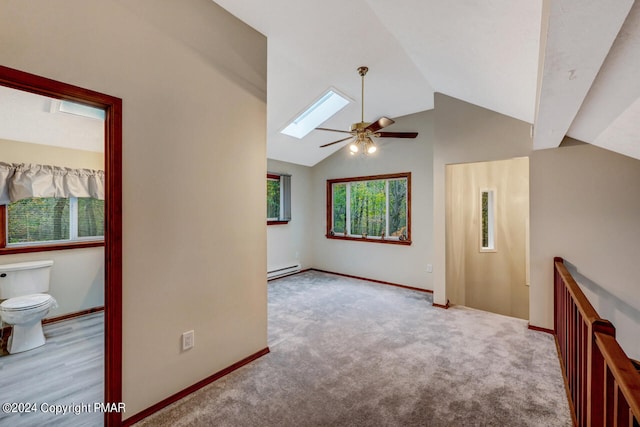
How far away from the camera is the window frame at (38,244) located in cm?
290

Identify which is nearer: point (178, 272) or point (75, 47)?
point (75, 47)

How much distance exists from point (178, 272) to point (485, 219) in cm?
481

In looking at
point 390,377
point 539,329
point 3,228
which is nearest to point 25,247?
point 3,228

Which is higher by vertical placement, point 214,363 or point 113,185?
point 113,185

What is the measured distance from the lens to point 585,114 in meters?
2.04

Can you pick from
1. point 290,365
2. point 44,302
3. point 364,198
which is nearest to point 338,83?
point 364,198

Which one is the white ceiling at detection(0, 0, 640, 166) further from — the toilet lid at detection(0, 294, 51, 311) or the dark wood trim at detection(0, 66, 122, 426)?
the toilet lid at detection(0, 294, 51, 311)

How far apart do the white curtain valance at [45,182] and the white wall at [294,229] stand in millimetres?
2511

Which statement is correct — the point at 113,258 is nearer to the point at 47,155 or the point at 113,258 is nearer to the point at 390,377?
the point at 390,377

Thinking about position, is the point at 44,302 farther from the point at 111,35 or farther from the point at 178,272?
the point at 111,35

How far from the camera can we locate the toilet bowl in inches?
97.4

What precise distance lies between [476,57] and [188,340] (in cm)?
Result: 308

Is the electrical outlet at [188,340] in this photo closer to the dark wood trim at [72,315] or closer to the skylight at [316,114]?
the dark wood trim at [72,315]

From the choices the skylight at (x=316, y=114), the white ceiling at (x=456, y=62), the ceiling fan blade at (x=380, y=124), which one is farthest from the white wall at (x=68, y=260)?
Answer: the ceiling fan blade at (x=380, y=124)
